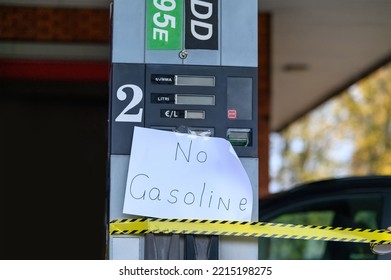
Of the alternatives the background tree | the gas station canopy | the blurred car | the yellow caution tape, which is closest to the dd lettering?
the yellow caution tape

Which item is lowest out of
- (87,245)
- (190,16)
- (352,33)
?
(87,245)

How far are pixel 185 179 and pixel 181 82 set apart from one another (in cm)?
53

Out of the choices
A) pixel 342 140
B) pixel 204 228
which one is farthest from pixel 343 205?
pixel 342 140

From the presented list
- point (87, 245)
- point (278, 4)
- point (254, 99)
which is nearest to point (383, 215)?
point (254, 99)

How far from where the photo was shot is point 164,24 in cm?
510

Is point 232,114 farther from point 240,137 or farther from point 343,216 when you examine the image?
point 343,216

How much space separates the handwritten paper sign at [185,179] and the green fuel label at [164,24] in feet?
1.63

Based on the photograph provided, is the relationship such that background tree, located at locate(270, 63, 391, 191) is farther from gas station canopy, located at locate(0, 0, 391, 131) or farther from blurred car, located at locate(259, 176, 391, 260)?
blurred car, located at locate(259, 176, 391, 260)

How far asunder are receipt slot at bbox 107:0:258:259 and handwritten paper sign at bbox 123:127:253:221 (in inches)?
2.6

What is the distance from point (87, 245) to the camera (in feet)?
33.1

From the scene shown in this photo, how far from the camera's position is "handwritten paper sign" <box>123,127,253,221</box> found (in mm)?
4848

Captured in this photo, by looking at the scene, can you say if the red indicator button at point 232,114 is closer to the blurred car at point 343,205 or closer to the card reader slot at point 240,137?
the card reader slot at point 240,137
